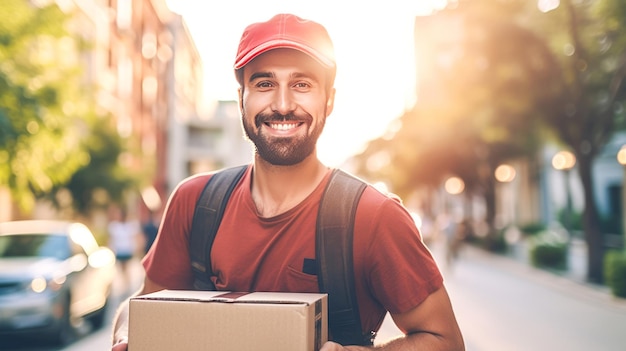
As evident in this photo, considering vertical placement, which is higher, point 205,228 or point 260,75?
point 260,75

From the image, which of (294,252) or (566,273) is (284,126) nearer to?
(294,252)

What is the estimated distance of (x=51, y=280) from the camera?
358 inches

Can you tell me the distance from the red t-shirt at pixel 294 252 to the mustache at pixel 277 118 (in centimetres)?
22

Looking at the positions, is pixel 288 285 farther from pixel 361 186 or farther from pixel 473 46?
pixel 473 46

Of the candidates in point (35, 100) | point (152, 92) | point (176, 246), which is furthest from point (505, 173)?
point (176, 246)

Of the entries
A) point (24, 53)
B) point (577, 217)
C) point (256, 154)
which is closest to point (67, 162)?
point (24, 53)

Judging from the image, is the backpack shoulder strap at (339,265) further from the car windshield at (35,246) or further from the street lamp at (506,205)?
the street lamp at (506,205)

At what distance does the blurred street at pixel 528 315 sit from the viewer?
9.09 meters

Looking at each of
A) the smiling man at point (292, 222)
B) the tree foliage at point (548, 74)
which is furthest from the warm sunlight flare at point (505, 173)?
the smiling man at point (292, 222)

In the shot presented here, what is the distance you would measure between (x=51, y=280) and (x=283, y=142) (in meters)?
7.84

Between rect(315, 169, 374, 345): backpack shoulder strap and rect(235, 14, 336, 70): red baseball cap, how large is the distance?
444mm

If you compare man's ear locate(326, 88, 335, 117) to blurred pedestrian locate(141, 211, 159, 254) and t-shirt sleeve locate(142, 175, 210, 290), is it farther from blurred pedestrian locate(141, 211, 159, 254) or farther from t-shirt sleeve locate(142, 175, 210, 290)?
blurred pedestrian locate(141, 211, 159, 254)

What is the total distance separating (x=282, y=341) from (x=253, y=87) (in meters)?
0.84

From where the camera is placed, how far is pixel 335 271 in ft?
6.49
